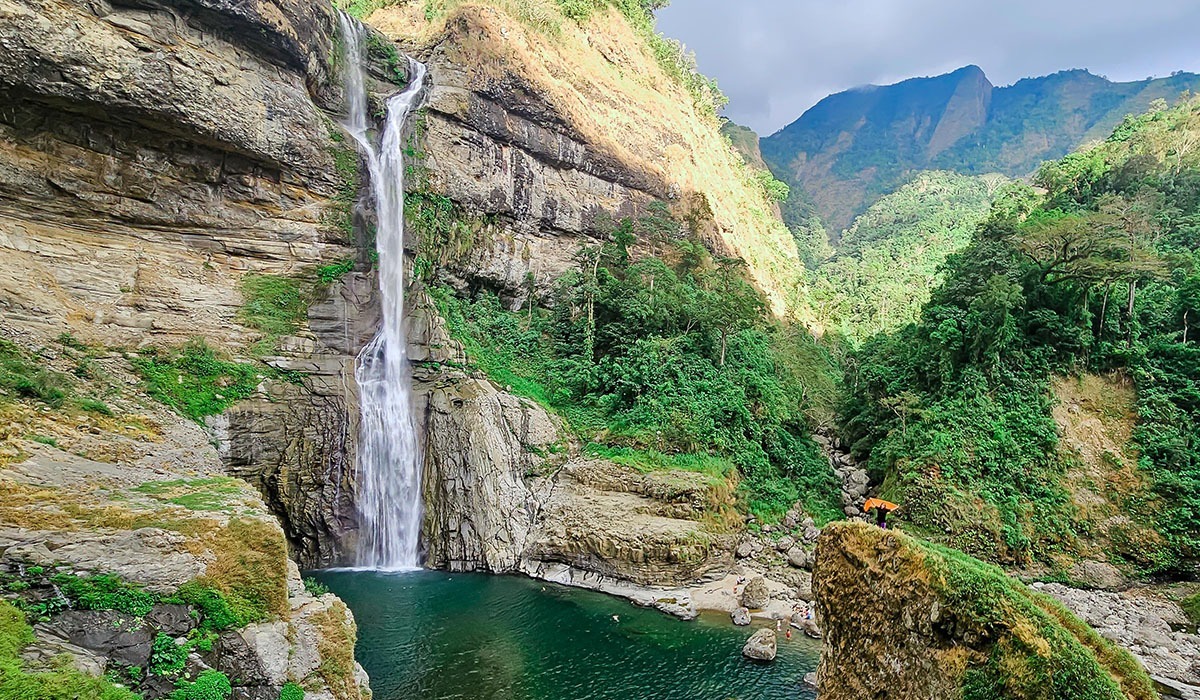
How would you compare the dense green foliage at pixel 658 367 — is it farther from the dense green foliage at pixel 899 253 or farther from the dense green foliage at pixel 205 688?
the dense green foliage at pixel 899 253

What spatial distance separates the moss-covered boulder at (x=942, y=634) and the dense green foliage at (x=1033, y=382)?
13.1 metres

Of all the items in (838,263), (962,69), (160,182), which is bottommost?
(160,182)

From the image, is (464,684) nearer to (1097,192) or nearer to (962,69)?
(1097,192)

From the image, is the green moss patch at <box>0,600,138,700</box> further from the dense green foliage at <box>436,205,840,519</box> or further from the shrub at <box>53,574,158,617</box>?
the dense green foliage at <box>436,205,840,519</box>

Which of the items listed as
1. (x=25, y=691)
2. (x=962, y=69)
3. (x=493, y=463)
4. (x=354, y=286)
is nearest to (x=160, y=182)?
(x=354, y=286)

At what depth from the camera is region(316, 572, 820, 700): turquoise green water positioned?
39.8ft

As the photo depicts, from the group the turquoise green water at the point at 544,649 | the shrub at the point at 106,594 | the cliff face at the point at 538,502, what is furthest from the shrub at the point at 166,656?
→ the cliff face at the point at 538,502

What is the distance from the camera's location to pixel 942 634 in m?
6.54

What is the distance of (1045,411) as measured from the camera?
2027cm

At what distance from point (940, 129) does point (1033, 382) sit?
103367mm

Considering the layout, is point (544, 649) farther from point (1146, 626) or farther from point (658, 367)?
point (1146, 626)

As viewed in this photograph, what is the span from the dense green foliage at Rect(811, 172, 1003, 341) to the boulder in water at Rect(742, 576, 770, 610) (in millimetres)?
25946

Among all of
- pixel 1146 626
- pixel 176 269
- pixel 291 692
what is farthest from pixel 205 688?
pixel 1146 626

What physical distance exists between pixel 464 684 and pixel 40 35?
19640mm
